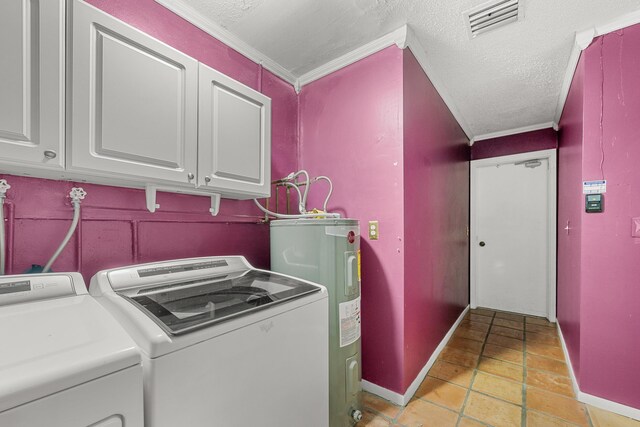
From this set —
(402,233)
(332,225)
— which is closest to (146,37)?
(332,225)

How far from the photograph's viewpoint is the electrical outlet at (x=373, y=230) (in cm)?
193

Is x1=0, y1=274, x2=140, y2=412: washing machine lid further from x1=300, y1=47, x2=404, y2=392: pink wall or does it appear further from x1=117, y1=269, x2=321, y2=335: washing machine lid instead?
x1=300, y1=47, x2=404, y2=392: pink wall

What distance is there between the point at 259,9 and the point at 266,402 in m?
2.05

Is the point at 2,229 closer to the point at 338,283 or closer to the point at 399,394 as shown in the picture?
the point at 338,283

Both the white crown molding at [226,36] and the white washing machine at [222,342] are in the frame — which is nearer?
the white washing machine at [222,342]

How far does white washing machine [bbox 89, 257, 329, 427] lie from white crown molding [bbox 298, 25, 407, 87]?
5.56 ft

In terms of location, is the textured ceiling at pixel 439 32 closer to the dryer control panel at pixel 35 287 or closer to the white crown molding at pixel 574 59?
the white crown molding at pixel 574 59

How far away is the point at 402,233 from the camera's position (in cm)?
183

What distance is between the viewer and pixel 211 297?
3.86 ft

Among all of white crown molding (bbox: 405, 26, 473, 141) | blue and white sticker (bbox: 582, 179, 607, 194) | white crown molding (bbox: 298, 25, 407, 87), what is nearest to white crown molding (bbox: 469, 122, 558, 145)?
white crown molding (bbox: 405, 26, 473, 141)

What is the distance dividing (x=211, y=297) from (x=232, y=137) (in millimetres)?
842

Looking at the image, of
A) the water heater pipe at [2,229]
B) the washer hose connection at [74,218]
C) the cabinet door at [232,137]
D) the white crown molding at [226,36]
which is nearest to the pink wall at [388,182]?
the white crown molding at [226,36]

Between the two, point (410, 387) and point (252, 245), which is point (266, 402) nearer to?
point (252, 245)

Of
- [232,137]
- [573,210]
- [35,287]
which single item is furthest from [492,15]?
[35,287]
